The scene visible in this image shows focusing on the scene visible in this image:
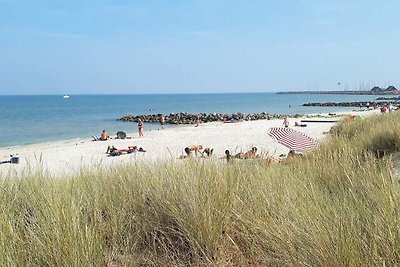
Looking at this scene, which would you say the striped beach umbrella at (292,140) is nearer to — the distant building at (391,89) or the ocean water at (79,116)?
the ocean water at (79,116)

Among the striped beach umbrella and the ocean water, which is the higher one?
the striped beach umbrella

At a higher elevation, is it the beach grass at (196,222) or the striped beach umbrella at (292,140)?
the beach grass at (196,222)

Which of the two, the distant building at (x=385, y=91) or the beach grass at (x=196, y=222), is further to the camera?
the distant building at (x=385, y=91)

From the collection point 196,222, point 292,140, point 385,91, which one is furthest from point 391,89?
point 196,222

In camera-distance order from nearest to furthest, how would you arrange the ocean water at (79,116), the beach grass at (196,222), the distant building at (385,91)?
the beach grass at (196,222) → the ocean water at (79,116) → the distant building at (385,91)

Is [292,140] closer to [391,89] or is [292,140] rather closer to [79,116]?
[79,116]

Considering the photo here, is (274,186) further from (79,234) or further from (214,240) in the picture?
(79,234)

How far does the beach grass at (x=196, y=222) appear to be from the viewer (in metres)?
2.22

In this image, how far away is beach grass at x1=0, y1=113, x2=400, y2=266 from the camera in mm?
2221

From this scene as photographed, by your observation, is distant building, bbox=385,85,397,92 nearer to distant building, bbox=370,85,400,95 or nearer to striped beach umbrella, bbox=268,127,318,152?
distant building, bbox=370,85,400,95

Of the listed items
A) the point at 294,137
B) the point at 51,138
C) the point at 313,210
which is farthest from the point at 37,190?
the point at 51,138

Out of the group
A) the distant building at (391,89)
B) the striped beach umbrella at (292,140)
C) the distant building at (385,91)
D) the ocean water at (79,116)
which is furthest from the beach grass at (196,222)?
the distant building at (391,89)

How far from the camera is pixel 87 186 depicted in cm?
377

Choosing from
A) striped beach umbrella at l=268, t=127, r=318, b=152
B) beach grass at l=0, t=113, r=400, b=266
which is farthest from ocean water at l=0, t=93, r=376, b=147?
beach grass at l=0, t=113, r=400, b=266
